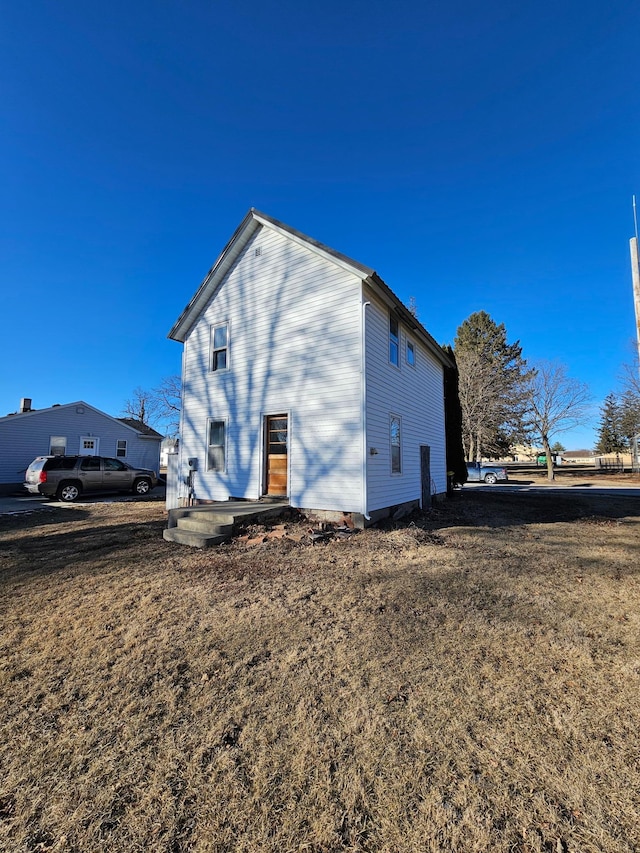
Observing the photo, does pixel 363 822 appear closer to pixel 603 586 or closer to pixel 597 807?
pixel 597 807

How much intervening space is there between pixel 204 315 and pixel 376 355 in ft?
19.2

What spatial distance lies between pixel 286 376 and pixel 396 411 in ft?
9.86

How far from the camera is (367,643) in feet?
11.4

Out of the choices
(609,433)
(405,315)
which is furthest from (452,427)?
(609,433)

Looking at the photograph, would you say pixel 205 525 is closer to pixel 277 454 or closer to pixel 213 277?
pixel 277 454

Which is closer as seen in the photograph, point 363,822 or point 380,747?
point 363,822

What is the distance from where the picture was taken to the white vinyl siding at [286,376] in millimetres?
8430

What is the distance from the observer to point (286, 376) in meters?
9.48

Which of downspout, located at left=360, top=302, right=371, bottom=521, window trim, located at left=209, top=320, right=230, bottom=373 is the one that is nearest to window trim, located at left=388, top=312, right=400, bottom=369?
downspout, located at left=360, top=302, right=371, bottom=521

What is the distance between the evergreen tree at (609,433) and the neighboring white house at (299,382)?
42.1 meters

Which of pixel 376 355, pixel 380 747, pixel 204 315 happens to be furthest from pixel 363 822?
pixel 204 315

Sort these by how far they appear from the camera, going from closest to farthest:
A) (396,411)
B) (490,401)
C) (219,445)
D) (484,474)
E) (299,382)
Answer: (299,382) → (396,411) → (219,445) → (484,474) → (490,401)

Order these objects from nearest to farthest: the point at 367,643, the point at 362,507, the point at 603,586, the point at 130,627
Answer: the point at 367,643
the point at 130,627
the point at 603,586
the point at 362,507

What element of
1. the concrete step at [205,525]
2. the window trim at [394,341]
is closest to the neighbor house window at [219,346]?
the window trim at [394,341]
